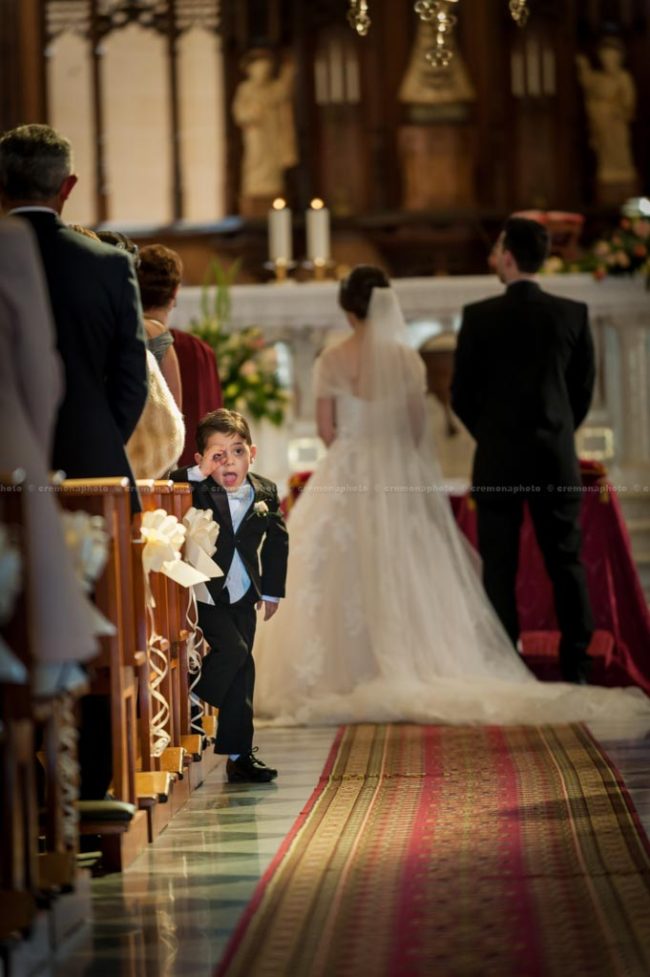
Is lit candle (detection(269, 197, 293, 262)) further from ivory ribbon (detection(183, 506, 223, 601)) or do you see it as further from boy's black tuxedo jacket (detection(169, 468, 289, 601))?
ivory ribbon (detection(183, 506, 223, 601))

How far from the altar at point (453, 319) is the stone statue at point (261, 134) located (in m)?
2.10

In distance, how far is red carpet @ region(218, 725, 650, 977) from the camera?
342 cm

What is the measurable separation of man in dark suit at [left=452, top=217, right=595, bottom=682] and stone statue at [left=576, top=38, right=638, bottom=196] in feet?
15.8

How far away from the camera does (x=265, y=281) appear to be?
12.0 m

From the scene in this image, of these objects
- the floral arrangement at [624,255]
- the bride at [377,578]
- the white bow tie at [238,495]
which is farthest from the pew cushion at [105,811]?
the floral arrangement at [624,255]

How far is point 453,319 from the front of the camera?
10.3 metres

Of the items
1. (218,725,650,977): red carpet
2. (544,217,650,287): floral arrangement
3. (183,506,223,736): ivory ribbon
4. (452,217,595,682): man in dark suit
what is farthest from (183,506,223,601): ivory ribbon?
(544,217,650,287): floral arrangement

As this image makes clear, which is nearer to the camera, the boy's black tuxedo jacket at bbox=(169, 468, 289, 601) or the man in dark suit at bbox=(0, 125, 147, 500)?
the man in dark suit at bbox=(0, 125, 147, 500)

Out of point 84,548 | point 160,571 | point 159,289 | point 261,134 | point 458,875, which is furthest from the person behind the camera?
point 261,134

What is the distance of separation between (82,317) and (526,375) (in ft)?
10.7

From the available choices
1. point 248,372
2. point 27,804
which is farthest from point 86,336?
point 248,372

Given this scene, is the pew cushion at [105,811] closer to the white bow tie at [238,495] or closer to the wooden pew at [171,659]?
the wooden pew at [171,659]

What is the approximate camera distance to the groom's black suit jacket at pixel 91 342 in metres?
4.46

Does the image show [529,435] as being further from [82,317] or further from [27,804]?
[27,804]
